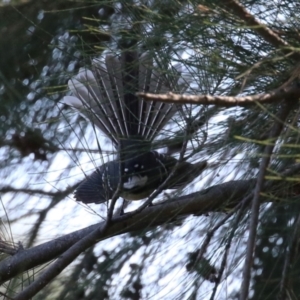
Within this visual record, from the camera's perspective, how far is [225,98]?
0.71 meters

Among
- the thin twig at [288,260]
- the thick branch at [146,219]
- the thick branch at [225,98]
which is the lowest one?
the thin twig at [288,260]

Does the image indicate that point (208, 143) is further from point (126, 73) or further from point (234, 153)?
point (126, 73)

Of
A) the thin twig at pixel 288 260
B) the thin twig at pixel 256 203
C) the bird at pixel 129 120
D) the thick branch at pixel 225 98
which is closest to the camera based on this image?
the thick branch at pixel 225 98

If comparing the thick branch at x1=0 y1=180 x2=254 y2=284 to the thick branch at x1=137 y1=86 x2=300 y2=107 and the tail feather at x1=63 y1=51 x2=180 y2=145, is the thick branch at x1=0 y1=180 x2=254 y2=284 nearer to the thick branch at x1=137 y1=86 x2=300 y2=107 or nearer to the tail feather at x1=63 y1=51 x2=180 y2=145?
the tail feather at x1=63 y1=51 x2=180 y2=145

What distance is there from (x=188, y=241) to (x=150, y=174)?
0.69ft

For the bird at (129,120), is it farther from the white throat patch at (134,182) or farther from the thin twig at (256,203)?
the thin twig at (256,203)

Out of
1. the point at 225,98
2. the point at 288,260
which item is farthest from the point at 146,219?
the point at 225,98

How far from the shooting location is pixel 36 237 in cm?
166

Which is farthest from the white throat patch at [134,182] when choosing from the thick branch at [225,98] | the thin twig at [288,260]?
the thick branch at [225,98]

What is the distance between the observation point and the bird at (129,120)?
113cm

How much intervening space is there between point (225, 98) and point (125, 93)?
1.59ft

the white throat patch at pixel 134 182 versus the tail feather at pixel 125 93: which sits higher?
the tail feather at pixel 125 93

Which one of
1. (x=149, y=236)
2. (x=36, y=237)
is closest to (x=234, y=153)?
(x=149, y=236)

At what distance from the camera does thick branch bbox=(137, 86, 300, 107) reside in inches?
25.3
